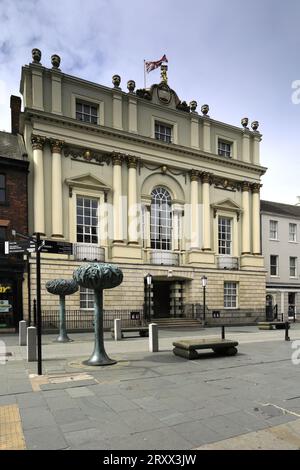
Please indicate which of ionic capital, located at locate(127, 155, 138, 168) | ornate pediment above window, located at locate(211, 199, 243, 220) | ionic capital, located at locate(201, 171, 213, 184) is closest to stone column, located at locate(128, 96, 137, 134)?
ionic capital, located at locate(127, 155, 138, 168)

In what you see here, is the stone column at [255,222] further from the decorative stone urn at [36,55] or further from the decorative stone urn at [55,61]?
the decorative stone urn at [36,55]

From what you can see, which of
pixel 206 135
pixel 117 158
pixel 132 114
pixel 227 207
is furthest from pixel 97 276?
pixel 206 135

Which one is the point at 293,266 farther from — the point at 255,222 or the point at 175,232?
the point at 175,232

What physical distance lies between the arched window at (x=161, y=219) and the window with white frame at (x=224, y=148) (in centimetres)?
673

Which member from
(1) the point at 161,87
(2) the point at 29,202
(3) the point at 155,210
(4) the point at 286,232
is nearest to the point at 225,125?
(1) the point at 161,87

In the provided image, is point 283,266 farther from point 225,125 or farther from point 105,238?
point 105,238

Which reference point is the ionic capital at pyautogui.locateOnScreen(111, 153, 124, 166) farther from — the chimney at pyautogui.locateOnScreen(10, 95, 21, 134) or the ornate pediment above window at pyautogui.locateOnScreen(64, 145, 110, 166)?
the chimney at pyautogui.locateOnScreen(10, 95, 21, 134)

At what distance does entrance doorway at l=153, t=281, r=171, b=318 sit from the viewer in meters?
28.4

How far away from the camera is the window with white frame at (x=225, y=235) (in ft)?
99.2

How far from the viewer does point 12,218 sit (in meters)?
21.5

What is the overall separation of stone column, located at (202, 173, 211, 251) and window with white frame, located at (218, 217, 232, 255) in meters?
2.04

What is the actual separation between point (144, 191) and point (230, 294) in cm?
1090

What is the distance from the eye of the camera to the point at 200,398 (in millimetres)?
6992

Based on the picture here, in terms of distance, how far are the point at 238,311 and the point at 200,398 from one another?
23248 millimetres
